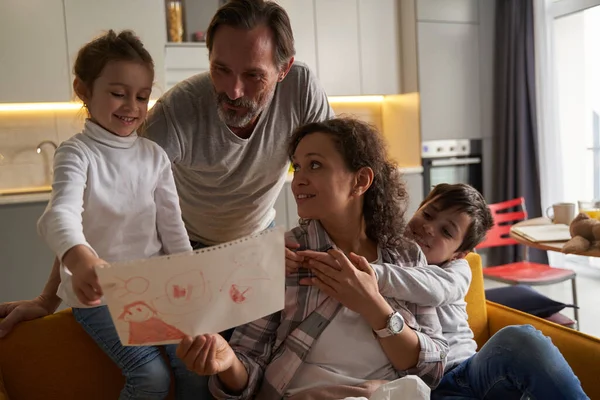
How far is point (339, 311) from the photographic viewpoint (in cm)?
144

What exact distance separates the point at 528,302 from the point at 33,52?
3.45 meters

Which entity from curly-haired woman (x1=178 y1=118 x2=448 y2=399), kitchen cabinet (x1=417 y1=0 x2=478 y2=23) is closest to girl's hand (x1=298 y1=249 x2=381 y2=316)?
curly-haired woman (x1=178 y1=118 x2=448 y2=399)

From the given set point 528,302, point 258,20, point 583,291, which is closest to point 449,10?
point 583,291

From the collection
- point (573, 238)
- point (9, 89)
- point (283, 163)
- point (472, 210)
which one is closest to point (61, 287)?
point (283, 163)

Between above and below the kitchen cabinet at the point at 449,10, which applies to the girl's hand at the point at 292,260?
below

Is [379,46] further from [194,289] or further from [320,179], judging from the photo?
[194,289]

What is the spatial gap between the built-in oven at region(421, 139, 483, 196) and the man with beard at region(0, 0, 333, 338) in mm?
3186

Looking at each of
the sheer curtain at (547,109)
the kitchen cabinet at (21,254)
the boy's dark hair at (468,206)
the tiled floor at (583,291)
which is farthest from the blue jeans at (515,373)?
the sheer curtain at (547,109)

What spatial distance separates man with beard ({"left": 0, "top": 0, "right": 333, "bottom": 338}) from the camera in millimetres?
1550

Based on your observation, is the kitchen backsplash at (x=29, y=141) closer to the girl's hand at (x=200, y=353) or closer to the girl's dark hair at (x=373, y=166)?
the girl's dark hair at (x=373, y=166)

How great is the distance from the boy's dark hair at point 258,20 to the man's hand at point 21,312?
830 mm

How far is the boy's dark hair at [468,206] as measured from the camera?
1.79m

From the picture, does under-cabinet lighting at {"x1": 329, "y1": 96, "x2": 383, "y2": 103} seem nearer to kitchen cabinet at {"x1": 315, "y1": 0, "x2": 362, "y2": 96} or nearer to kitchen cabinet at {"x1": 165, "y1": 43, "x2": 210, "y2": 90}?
kitchen cabinet at {"x1": 315, "y1": 0, "x2": 362, "y2": 96}

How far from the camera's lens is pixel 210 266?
3.25 feet
